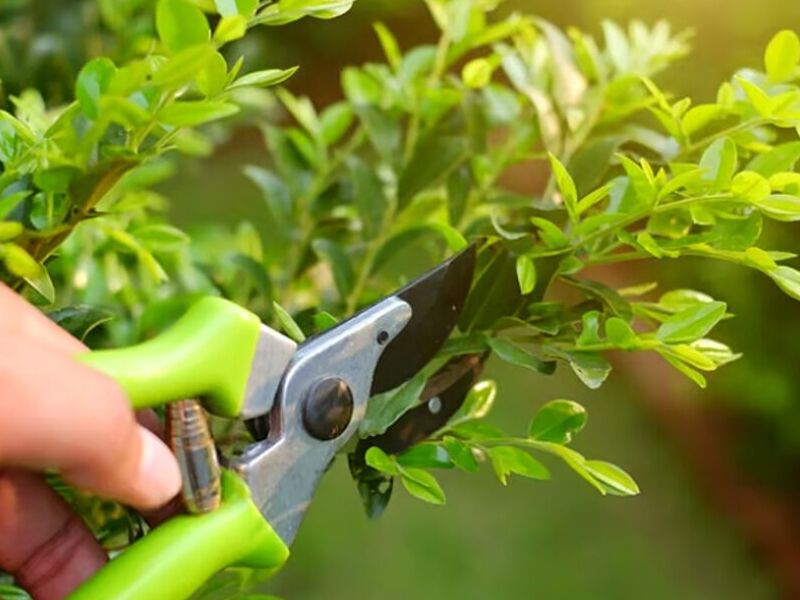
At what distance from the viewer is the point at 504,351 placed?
0.52 m

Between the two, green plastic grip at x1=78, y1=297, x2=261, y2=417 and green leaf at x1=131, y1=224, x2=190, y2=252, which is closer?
green plastic grip at x1=78, y1=297, x2=261, y2=417

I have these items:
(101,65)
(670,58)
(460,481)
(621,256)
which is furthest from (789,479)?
(101,65)

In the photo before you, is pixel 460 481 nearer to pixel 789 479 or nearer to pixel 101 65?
pixel 789 479

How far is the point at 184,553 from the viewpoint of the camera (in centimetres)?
43

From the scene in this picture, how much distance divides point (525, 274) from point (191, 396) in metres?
0.17

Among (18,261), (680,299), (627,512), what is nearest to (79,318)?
(18,261)

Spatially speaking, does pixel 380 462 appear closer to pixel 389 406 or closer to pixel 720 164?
pixel 389 406

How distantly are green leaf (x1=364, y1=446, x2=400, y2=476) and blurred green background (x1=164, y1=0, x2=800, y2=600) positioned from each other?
985 mm

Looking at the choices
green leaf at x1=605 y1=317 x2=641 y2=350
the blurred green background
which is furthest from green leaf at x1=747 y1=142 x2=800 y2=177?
the blurred green background

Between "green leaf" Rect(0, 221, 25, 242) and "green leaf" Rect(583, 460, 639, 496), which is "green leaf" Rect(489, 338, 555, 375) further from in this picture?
"green leaf" Rect(0, 221, 25, 242)

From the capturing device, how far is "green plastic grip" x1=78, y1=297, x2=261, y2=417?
40 cm

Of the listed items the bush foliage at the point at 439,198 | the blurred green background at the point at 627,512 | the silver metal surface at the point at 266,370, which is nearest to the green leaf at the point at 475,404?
the bush foliage at the point at 439,198

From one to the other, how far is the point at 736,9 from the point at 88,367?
1.37 meters

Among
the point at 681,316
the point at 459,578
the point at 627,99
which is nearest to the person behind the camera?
the point at 681,316
